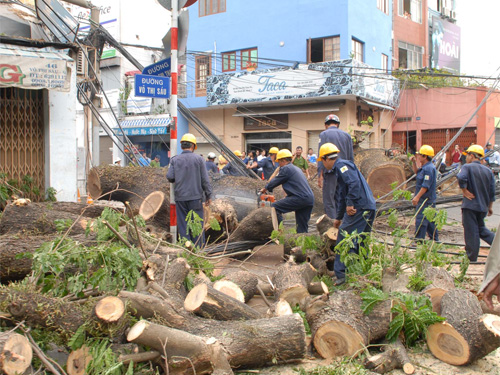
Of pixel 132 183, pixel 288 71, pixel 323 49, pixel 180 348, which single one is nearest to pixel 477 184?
pixel 180 348

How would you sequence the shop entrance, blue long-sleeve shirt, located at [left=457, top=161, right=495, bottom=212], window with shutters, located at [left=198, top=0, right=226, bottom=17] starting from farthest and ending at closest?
1. window with shutters, located at [left=198, top=0, right=226, bottom=17]
2. the shop entrance
3. blue long-sleeve shirt, located at [left=457, top=161, right=495, bottom=212]

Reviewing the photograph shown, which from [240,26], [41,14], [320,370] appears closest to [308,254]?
[320,370]

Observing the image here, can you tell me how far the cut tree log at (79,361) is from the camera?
3.48 metres

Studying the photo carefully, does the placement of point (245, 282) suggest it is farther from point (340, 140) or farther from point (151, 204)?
point (151, 204)

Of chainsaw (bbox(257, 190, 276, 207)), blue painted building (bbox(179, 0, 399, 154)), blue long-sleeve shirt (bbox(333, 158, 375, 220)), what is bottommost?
chainsaw (bbox(257, 190, 276, 207))

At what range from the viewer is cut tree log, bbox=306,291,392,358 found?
13.2 feet

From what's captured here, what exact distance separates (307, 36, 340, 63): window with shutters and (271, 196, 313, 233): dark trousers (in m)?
15.6

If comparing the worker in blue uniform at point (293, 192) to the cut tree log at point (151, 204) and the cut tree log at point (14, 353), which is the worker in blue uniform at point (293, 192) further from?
the cut tree log at point (14, 353)

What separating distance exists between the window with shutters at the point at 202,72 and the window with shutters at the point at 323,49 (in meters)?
5.92

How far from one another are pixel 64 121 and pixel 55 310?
730cm

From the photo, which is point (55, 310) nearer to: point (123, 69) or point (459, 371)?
point (459, 371)

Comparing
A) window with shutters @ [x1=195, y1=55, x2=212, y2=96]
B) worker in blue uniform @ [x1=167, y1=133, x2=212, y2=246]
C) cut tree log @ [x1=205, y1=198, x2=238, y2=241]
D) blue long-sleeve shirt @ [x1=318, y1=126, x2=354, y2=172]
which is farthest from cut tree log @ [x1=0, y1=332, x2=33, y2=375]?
window with shutters @ [x1=195, y1=55, x2=212, y2=96]

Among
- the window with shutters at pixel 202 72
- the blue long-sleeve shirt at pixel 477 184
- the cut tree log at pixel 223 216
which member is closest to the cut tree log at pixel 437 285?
the blue long-sleeve shirt at pixel 477 184

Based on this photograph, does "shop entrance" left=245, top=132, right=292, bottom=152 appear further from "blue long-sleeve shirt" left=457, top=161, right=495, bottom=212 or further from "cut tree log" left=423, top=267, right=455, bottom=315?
"cut tree log" left=423, top=267, right=455, bottom=315
